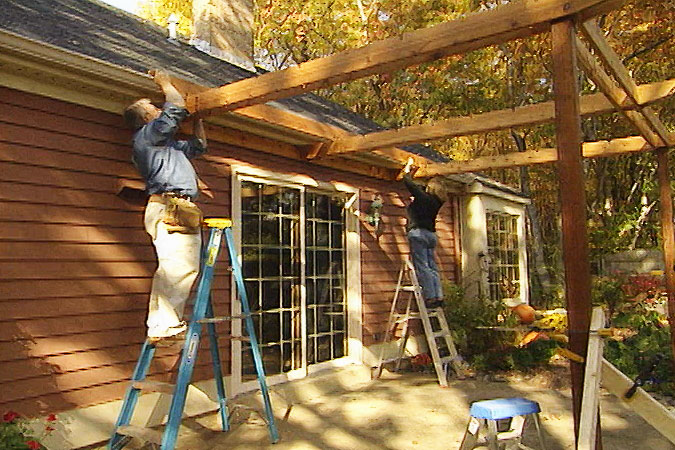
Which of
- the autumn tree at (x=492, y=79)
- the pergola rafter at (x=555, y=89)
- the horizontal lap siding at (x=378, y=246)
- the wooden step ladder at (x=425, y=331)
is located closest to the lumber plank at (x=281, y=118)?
the pergola rafter at (x=555, y=89)

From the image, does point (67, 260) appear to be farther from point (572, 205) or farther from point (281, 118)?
point (572, 205)

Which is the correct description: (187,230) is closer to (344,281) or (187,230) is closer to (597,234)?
(344,281)

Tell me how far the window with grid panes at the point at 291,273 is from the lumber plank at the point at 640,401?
10.7ft

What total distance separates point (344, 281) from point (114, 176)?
124 inches

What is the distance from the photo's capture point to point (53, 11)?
525 centimetres

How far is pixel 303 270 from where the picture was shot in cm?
580

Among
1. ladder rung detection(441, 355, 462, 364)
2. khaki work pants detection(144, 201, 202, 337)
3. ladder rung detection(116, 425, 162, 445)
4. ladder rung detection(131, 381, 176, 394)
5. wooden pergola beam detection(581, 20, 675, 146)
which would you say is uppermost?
wooden pergola beam detection(581, 20, 675, 146)

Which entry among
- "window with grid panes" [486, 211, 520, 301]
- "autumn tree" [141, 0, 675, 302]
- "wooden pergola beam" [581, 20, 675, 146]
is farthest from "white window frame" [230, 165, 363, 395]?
"autumn tree" [141, 0, 675, 302]

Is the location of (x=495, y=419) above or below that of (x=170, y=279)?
below

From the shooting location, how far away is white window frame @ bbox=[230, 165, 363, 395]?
16.6 feet

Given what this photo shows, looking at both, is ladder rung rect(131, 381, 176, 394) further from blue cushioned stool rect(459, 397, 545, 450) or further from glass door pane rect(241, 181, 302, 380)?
blue cushioned stool rect(459, 397, 545, 450)

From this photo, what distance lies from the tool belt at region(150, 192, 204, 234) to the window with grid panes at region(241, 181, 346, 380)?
1431mm

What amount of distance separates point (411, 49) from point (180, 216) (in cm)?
183

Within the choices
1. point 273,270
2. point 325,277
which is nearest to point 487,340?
point 325,277
